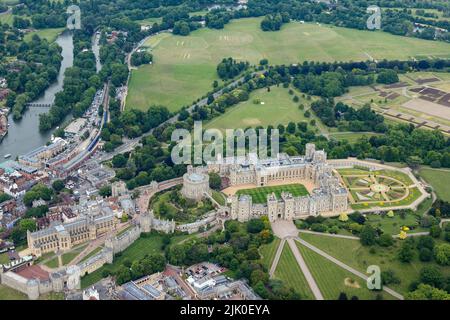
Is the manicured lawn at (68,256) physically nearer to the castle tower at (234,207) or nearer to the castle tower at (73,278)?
the castle tower at (73,278)

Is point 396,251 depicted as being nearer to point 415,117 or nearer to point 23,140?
point 415,117

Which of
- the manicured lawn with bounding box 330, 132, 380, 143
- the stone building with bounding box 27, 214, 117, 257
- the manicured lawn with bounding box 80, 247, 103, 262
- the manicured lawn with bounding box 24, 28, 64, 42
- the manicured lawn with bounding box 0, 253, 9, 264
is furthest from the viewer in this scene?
the manicured lawn with bounding box 24, 28, 64, 42

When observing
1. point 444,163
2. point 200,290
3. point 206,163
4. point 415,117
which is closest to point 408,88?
point 415,117

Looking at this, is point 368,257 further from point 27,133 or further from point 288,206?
point 27,133

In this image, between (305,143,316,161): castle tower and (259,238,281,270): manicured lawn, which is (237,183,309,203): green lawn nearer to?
(305,143,316,161): castle tower

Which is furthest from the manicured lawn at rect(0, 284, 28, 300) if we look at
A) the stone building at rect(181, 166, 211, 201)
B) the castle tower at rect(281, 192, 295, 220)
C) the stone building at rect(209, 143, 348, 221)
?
the castle tower at rect(281, 192, 295, 220)

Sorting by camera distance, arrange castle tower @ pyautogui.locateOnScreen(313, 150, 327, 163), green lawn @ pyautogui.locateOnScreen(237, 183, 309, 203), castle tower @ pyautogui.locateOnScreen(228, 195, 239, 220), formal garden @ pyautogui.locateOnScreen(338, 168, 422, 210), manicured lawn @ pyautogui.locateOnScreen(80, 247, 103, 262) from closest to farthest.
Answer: manicured lawn @ pyautogui.locateOnScreen(80, 247, 103, 262)
castle tower @ pyautogui.locateOnScreen(228, 195, 239, 220)
formal garden @ pyautogui.locateOnScreen(338, 168, 422, 210)
green lawn @ pyautogui.locateOnScreen(237, 183, 309, 203)
castle tower @ pyautogui.locateOnScreen(313, 150, 327, 163)

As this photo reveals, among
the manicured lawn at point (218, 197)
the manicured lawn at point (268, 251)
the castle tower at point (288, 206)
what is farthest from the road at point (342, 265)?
the manicured lawn at point (218, 197)
